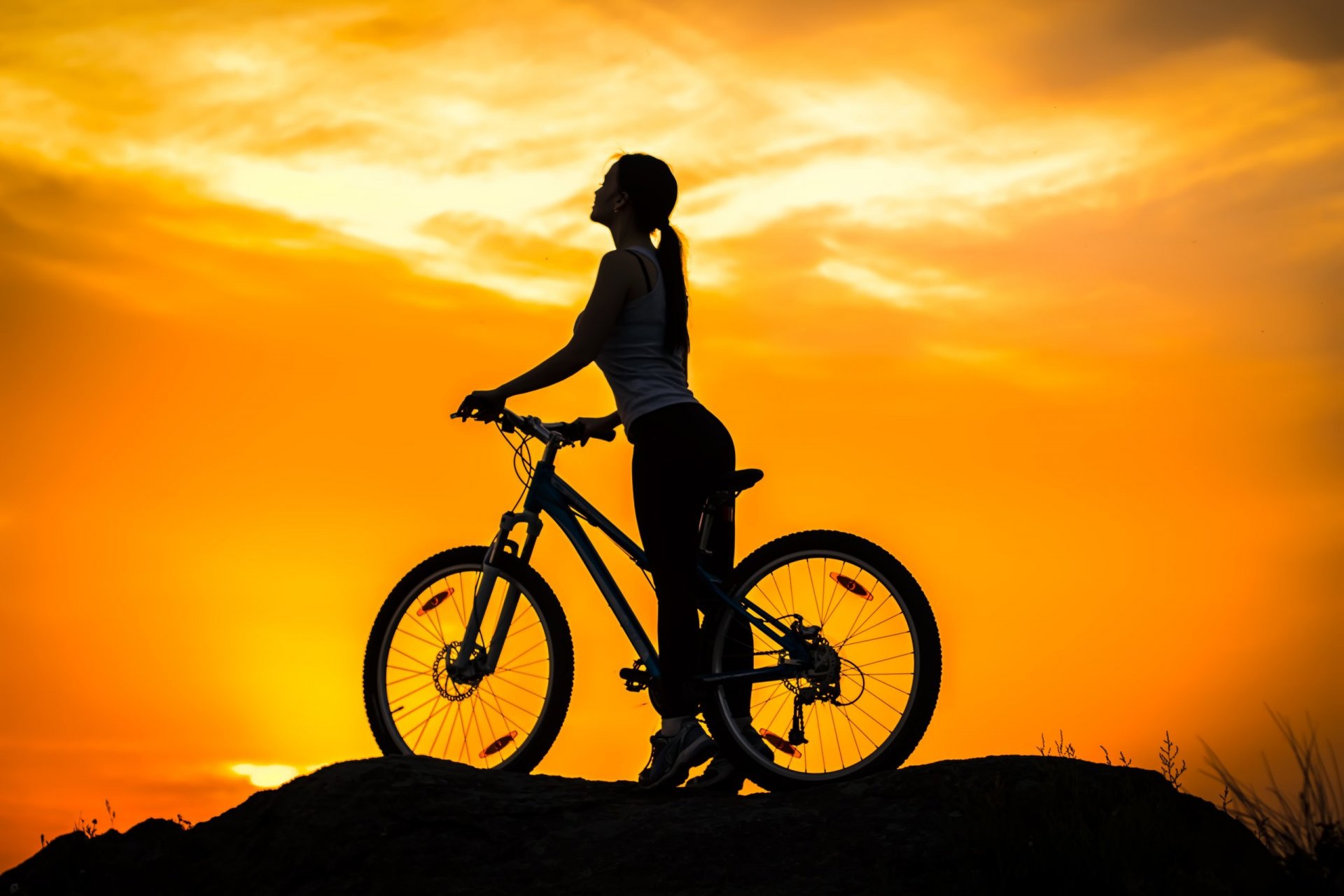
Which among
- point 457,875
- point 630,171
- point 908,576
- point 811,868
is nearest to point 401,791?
point 457,875

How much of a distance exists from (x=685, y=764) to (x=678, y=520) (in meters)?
1.12

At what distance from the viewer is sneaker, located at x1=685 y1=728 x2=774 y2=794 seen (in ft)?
22.4

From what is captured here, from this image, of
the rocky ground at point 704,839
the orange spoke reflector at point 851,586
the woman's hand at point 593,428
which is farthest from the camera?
the woman's hand at point 593,428

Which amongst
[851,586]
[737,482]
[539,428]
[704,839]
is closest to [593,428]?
[539,428]

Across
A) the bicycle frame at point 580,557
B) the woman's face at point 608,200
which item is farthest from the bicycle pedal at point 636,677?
the woman's face at point 608,200

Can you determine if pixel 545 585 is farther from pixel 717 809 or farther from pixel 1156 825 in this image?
pixel 1156 825

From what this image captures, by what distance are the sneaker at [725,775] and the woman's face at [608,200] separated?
2.42 metres

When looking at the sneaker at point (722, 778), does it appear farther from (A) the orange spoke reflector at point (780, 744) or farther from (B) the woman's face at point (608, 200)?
(B) the woman's face at point (608, 200)

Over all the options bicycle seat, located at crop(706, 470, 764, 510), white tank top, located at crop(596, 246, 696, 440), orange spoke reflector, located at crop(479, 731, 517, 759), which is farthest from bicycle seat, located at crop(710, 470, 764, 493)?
orange spoke reflector, located at crop(479, 731, 517, 759)

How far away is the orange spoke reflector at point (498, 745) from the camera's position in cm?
728

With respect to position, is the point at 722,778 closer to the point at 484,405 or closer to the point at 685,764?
the point at 685,764

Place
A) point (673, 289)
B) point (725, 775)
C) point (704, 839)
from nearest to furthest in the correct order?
point (704, 839) < point (673, 289) < point (725, 775)

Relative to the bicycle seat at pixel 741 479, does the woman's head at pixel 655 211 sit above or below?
above

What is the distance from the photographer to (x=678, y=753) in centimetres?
680
